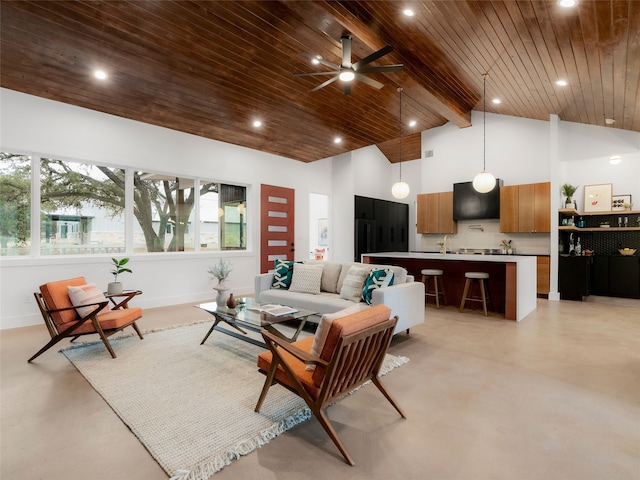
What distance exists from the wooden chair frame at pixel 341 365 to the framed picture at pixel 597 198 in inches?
272

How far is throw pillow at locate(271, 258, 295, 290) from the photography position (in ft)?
15.1

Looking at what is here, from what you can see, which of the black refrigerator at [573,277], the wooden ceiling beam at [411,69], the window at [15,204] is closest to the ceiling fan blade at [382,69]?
the wooden ceiling beam at [411,69]

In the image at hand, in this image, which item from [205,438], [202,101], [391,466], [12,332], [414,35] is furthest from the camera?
[202,101]

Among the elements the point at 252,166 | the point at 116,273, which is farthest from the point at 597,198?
the point at 116,273

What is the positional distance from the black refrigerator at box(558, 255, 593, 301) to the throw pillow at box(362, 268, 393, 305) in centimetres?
459

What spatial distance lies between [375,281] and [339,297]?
0.57 meters

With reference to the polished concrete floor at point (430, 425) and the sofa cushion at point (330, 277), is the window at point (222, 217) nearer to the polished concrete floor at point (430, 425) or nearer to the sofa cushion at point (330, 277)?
the sofa cushion at point (330, 277)

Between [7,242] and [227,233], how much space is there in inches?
125

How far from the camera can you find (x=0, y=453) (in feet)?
5.95

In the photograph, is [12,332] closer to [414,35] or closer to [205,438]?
[205,438]

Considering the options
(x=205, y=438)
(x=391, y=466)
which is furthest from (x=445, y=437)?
(x=205, y=438)

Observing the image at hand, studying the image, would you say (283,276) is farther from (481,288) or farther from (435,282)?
(481,288)

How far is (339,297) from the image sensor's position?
4082 millimetres

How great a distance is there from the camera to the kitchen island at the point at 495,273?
4668 millimetres
